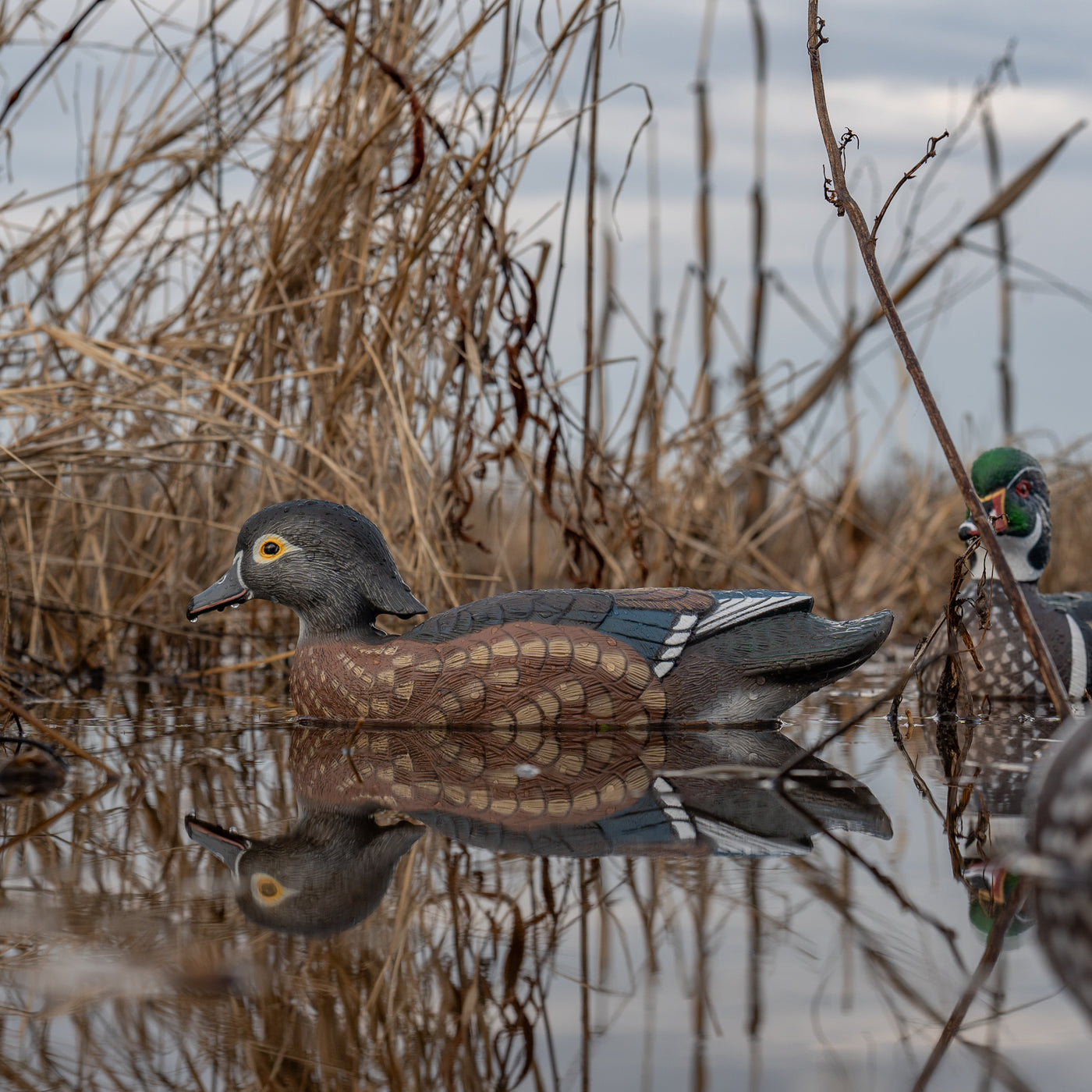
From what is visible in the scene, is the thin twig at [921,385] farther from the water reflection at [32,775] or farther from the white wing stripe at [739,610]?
the water reflection at [32,775]

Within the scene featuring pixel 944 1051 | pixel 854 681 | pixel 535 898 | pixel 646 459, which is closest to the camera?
→ pixel 944 1051

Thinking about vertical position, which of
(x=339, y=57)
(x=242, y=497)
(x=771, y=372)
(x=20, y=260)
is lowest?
(x=242, y=497)

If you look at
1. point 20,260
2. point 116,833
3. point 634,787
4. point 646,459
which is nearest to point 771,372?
point 646,459

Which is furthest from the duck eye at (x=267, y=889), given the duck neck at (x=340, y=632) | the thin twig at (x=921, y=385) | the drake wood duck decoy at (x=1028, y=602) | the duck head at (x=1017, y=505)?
the duck head at (x=1017, y=505)

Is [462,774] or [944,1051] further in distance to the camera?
[462,774]

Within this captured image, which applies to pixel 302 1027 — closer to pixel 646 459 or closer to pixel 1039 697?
pixel 1039 697

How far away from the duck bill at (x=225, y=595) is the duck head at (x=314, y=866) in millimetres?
1236

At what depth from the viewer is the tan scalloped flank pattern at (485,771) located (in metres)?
2.48

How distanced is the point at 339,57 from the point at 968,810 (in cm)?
363

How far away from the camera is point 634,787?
263cm

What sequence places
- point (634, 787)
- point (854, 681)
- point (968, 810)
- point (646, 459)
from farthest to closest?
point (646, 459)
point (854, 681)
point (634, 787)
point (968, 810)

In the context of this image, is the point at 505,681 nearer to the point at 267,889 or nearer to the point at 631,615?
the point at 631,615

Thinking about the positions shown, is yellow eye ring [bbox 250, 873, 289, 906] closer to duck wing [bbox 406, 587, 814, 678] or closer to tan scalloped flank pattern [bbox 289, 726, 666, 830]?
tan scalloped flank pattern [bbox 289, 726, 666, 830]

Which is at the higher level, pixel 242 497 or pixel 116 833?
pixel 242 497
